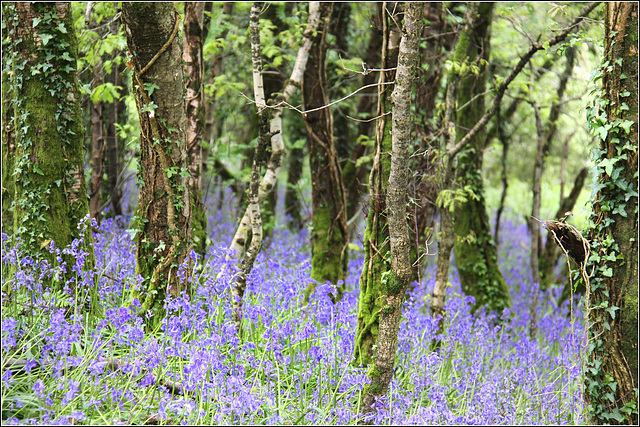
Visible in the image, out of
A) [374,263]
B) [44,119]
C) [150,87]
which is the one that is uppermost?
[150,87]

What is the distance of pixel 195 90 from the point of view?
522 cm

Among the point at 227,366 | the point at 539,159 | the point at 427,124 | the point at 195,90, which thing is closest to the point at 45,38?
the point at 195,90

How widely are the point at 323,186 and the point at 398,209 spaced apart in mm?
2744

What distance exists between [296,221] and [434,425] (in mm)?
8110

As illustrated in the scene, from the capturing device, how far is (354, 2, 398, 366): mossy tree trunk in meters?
3.60

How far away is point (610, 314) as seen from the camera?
3338 millimetres

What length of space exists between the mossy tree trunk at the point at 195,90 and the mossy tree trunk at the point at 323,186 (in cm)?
121

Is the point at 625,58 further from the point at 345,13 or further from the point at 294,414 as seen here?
the point at 345,13

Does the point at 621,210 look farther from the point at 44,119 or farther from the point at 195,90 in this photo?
the point at 44,119

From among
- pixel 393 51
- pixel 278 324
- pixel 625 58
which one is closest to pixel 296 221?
pixel 278 324

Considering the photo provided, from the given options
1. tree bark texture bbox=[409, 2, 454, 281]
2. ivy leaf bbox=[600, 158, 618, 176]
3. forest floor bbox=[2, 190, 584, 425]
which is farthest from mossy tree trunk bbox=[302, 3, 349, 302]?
ivy leaf bbox=[600, 158, 618, 176]

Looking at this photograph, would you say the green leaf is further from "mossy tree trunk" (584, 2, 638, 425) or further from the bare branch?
"mossy tree trunk" (584, 2, 638, 425)

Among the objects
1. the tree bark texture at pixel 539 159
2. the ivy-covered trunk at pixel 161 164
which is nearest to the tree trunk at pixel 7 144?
the ivy-covered trunk at pixel 161 164

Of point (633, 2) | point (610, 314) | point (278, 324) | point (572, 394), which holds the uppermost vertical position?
point (633, 2)
